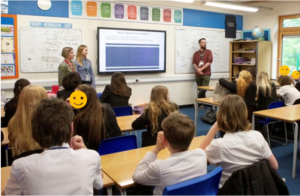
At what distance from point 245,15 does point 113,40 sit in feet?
14.4

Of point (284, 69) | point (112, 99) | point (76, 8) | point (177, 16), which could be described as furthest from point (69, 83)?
point (177, 16)

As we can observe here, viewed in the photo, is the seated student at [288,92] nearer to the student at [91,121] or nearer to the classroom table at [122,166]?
the classroom table at [122,166]

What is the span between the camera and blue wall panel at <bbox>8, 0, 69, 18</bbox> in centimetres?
505

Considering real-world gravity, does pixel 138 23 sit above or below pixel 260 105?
above

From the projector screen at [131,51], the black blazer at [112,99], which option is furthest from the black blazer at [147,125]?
the projector screen at [131,51]

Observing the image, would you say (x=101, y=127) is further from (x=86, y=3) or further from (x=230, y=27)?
(x=230, y=27)

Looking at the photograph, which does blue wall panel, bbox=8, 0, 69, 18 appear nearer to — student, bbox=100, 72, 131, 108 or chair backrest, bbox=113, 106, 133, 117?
student, bbox=100, 72, 131, 108

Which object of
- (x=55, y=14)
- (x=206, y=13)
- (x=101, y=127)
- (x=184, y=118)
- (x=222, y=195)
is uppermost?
(x=206, y=13)

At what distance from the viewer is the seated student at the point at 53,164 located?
4.07 ft

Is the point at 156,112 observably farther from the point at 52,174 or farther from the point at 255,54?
the point at 255,54

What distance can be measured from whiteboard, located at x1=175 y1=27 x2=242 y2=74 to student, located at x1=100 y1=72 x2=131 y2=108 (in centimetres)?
356

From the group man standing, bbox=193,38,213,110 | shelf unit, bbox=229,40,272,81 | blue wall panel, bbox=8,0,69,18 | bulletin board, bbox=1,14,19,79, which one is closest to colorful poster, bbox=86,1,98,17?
blue wall panel, bbox=8,0,69,18

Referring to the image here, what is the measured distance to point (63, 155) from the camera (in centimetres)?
130

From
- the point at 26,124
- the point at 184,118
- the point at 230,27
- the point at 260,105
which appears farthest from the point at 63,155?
the point at 230,27
